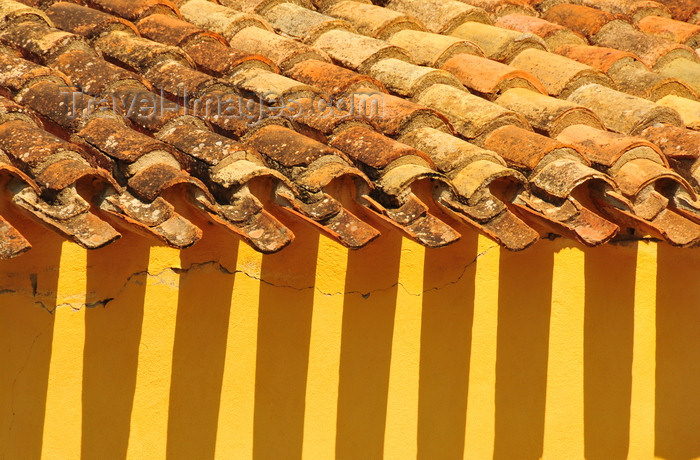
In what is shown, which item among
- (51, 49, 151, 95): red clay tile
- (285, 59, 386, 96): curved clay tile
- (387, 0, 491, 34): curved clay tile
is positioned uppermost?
(387, 0, 491, 34): curved clay tile

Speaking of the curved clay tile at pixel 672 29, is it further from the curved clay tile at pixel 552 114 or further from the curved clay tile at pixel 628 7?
the curved clay tile at pixel 552 114

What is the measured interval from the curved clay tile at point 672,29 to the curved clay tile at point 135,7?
3.07 meters

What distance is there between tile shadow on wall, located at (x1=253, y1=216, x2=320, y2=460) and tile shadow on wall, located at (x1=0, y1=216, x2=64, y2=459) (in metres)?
0.82

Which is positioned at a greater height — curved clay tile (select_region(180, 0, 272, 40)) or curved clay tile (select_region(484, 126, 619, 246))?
curved clay tile (select_region(180, 0, 272, 40))

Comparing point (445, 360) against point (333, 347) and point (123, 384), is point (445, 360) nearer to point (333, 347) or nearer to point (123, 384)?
point (333, 347)

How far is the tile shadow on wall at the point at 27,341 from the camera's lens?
3.23 m

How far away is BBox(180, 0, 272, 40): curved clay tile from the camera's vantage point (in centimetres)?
494

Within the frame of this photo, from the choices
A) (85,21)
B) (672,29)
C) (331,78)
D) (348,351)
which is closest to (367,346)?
(348,351)

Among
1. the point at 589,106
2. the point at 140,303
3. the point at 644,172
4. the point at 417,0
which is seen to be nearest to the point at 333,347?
the point at 140,303

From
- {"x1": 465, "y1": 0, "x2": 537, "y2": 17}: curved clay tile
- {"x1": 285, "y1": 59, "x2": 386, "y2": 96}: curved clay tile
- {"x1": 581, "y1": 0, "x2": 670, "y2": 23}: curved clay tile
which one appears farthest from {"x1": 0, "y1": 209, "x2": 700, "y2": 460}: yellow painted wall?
{"x1": 581, "y1": 0, "x2": 670, "y2": 23}: curved clay tile

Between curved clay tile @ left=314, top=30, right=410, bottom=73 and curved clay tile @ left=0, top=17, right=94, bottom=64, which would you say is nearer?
curved clay tile @ left=0, top=17, right=94, bottom=64

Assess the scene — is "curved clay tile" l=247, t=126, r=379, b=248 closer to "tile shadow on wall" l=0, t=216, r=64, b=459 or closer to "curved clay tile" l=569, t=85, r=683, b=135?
"tile shadow on wall" l=0, t=216, r=64, b=459

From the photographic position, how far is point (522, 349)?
165 inches

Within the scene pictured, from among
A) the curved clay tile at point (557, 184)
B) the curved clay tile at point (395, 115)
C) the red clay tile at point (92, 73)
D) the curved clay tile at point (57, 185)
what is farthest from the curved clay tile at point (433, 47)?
the curved clay tile at point (57, 185)
